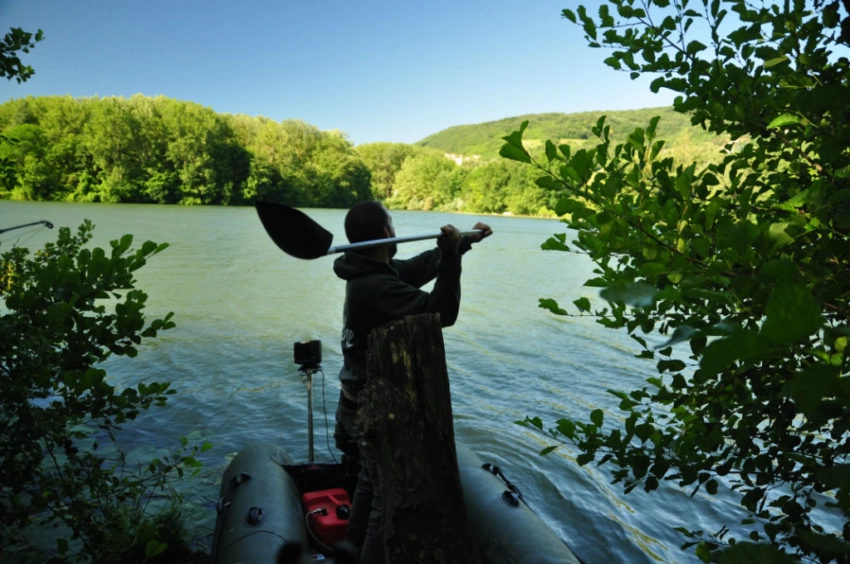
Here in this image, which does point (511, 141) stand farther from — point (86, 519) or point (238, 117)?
point (238, 117)

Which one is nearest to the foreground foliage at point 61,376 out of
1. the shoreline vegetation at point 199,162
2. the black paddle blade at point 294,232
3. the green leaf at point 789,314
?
the black paddle blade at point 294,232

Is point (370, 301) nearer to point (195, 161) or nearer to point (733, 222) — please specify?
point (733, 222)

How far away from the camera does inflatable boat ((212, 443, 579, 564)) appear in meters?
3.20

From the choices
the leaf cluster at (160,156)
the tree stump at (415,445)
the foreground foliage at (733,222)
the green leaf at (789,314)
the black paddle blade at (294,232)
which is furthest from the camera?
the leaf cluster at (160,156)

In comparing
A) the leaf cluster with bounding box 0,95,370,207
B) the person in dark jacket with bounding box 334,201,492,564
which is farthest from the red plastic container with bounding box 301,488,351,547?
the leaf cluster with bounding box 0,95,370,207

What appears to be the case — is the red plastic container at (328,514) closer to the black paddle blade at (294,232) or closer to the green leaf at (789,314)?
the black paddle blade at (294,232)

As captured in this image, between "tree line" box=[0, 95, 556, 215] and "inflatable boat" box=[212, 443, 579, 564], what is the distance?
5358cm

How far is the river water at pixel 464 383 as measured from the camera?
20.2ft

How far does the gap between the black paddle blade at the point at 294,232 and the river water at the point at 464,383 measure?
2.74 meters

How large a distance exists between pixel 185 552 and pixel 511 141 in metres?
4.84

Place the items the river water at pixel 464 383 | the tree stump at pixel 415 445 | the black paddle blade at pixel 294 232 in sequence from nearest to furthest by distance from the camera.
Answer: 1. the tree stump at pixel 415 445
2. the black paddle blade at pixel 294 232
3. the river water at pixel 464 383

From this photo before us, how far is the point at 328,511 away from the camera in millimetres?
3961

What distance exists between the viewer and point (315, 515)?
154 inches

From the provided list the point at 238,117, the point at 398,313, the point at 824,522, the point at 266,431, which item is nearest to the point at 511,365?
the point at 266,431
